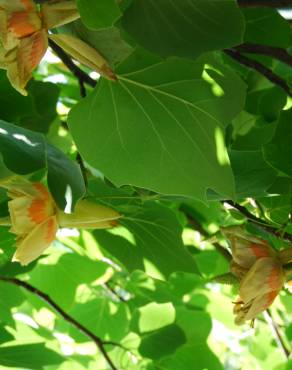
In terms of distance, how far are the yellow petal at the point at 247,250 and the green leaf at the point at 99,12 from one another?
39cm

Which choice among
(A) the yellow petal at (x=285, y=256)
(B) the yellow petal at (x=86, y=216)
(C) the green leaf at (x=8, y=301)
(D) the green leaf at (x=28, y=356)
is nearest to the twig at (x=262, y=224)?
(A) the yellow petal at (x=285, y=256)

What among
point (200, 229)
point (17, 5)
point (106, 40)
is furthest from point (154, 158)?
→ point (200, 229)

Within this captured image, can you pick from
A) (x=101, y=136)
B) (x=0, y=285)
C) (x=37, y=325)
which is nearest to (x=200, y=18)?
(x=101, y=136)

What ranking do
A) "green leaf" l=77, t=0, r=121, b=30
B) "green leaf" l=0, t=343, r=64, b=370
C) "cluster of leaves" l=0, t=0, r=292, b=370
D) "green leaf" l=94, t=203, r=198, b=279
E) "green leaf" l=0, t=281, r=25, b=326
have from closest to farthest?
1. "green leaf" l=77, t=0, r=121, b=30
2. "cluster of leaves" l=0, t=0, r=292, b=370
3. "green leaf" l=94, t=203, r=198, b=279
4. "green leaf" l=0, t=343, r=64, b=370
5. "green leaf" l=0, t=281, r=25, b=326

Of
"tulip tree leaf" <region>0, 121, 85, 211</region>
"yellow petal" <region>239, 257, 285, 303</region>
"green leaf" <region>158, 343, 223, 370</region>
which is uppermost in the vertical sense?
→ "tulip tree leaf" <region>0, 121, 85, 211</region>

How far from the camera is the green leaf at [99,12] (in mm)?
774

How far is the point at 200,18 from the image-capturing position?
2.73 feet

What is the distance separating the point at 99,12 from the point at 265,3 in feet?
1.49

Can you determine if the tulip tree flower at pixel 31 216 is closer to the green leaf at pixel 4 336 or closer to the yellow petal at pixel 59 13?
the yellow petal at pixel 59 13

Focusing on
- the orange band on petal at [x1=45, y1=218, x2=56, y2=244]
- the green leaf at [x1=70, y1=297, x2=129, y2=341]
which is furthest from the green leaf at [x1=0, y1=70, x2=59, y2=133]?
the green leaf at [x1=70, y1=297, x2=129, y2=341]

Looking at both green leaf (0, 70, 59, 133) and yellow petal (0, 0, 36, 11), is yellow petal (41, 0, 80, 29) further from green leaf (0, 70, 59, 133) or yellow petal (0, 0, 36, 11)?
green leaf (0, 70, 59, 133)

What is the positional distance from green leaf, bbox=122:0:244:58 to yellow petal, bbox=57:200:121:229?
293 mm

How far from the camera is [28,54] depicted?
816 mm

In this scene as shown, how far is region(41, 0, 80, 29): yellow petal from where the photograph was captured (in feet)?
2.66
